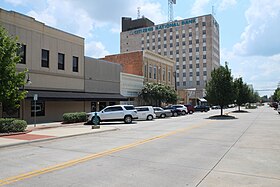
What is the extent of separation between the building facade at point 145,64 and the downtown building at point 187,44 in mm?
47507

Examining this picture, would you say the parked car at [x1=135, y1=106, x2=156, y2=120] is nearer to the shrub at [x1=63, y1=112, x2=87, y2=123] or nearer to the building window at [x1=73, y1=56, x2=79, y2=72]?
the shrub at [x1=63, y1=112, x2=87, y2=123]

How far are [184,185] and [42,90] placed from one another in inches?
871

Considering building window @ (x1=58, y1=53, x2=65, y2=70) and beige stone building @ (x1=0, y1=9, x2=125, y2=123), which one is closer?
beige stone building @ (x1=0, y1=9, x2=125, y2=123)

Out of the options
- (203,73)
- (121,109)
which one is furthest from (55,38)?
(203,73)

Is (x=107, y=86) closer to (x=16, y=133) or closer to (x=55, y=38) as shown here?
(x=55, y=38)

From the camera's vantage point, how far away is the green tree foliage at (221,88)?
117ft

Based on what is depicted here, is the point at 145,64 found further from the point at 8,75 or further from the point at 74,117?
the point at 8,75

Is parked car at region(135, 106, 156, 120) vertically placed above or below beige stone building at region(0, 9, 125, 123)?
below

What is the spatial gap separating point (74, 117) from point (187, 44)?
9156 cm

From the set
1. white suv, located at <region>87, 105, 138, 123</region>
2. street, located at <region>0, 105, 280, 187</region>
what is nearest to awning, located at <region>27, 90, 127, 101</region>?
white suv, located at <region>87, 105, 138, 123</region>

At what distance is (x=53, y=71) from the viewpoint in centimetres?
2658

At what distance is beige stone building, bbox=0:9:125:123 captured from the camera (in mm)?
23578

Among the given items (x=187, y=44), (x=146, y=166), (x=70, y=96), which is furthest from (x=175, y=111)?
(x=187, y=44)

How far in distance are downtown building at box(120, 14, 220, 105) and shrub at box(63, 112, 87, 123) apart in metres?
76.6
